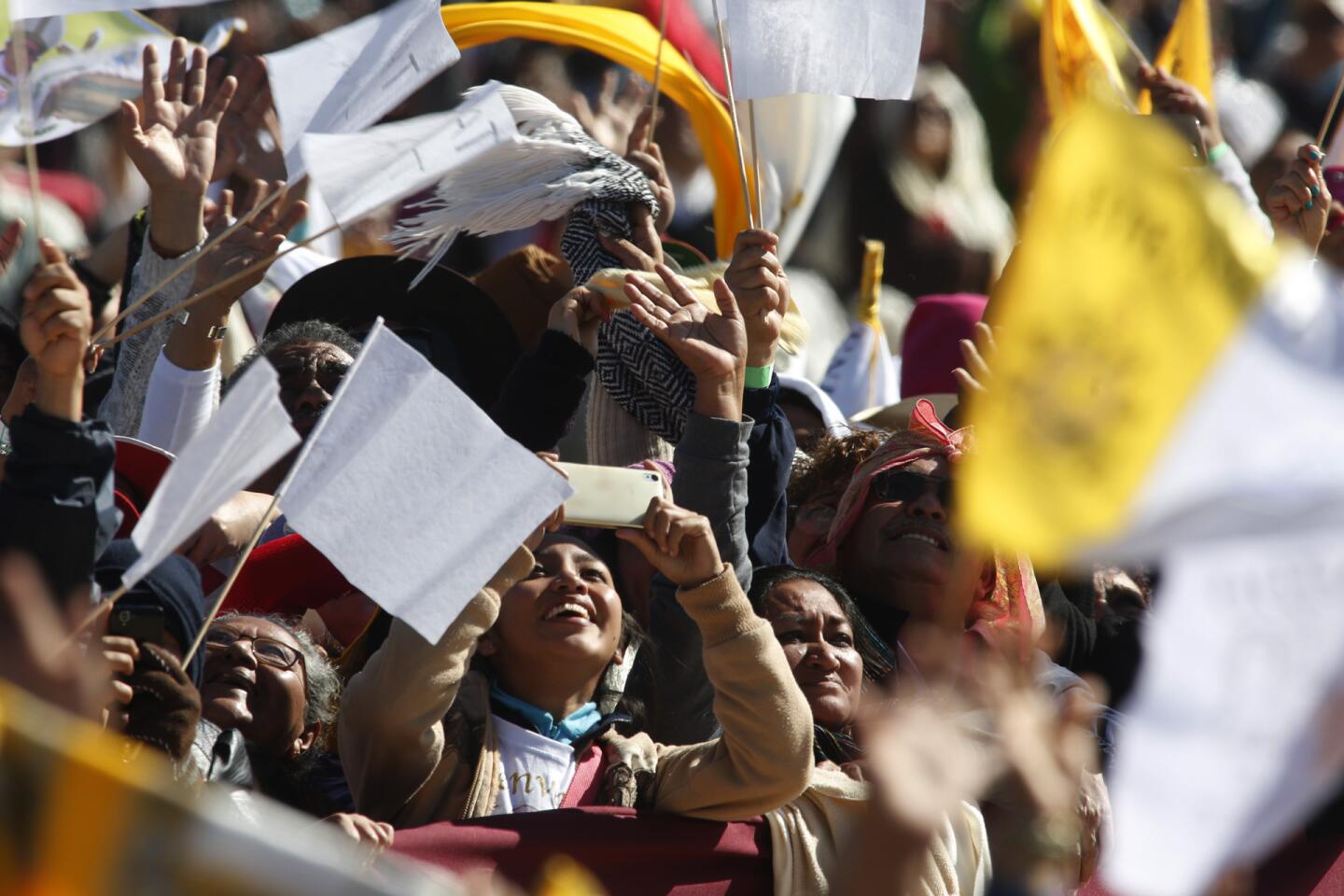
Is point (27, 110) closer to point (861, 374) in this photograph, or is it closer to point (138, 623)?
point (138, 623)

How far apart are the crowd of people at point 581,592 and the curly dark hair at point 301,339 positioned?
0.02 m

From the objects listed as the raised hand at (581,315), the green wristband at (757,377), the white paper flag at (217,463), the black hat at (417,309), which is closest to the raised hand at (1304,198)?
the green wristband at (757,377)

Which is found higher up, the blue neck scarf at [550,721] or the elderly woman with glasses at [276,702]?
the blue neck scarf at [550,721]

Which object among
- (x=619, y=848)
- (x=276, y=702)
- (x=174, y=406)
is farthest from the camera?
(x=174, y=406)

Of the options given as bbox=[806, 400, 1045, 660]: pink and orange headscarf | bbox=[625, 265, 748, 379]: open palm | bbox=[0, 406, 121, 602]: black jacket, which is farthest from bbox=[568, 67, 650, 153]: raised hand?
bbox=[0, 406, 121, 602]: black jacket

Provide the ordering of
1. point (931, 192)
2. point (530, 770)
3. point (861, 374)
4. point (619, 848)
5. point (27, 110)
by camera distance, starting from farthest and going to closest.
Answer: point (931, 192) → point (861, 374) → point (530, 770) → point (619, 848) → point (27, 110)

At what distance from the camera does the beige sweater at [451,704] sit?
314 centimetres

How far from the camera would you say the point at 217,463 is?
2627mm

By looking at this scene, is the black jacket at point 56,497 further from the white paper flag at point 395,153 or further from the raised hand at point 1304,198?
the raised hand at point 1304,198

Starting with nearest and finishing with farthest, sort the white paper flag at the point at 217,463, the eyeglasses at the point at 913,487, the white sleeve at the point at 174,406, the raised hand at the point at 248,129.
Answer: the white paper flag at the point at 217,463 < the white sleeve at the point at 174,406 < the eyeglasses at the point at 913,487 < the raised hand at the point at 248,129

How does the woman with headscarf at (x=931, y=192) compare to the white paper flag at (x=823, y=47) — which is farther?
the woman with headscarf at (x=931, y=192)

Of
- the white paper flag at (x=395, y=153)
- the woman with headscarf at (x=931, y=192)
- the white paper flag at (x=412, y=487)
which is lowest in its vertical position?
the woman with headscarf at (x=931, y=192)

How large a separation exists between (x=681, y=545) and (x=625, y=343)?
109 cm

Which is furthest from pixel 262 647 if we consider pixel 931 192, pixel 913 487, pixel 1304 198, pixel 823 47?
pixel 931 192
